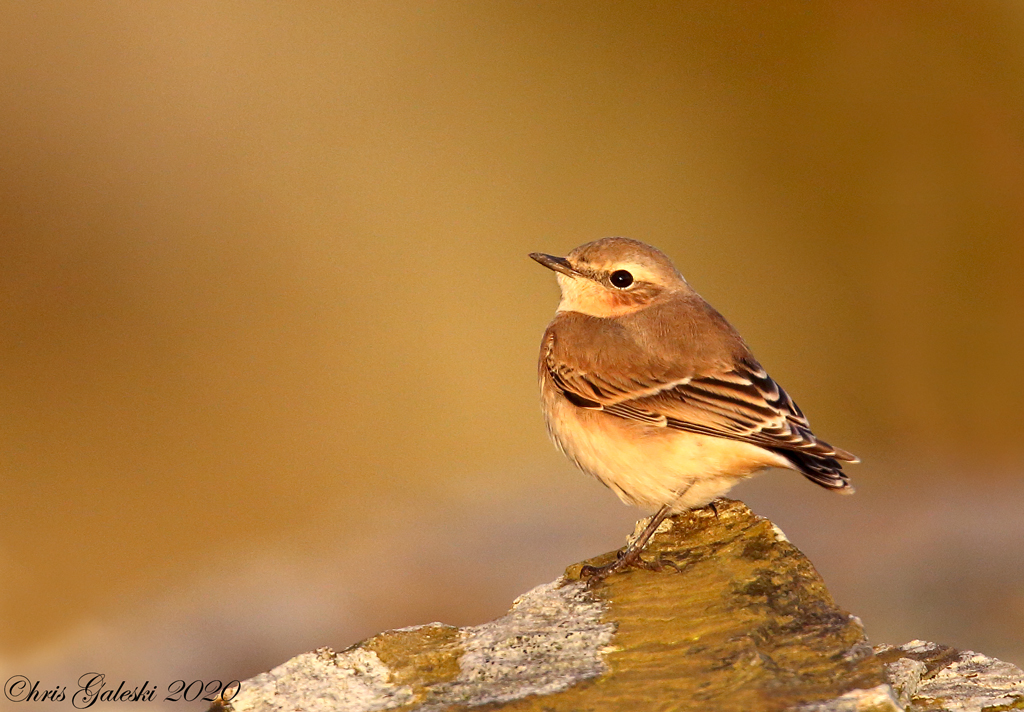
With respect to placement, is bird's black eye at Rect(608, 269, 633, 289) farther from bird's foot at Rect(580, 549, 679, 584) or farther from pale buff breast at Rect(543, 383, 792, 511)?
bird's foot at Rect(580, 549, 679, 584)

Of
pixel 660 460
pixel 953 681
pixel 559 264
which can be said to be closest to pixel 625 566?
pixel 660 460

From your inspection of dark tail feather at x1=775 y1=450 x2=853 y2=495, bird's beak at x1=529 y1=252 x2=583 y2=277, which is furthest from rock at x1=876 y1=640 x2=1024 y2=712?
bird's beak at x1=529 y1=252 x2=583 y2=277

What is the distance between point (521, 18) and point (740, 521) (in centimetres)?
1334

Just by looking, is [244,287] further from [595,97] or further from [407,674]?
[407,674]

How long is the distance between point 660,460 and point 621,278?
1.88 meters

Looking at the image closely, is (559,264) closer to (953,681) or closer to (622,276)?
(622,276)

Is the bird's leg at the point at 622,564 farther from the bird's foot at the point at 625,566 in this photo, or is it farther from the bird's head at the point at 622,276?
the bird's head at the point at 622,276

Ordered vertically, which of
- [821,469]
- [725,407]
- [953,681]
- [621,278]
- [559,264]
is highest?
Answer: [559,264]

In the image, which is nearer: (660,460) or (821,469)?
(821,469)

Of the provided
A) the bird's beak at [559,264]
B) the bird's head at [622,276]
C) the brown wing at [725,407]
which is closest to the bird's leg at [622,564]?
the brown wing at [725,407]

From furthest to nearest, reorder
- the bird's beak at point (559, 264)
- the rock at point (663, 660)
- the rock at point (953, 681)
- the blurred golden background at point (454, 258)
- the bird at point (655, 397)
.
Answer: the blurred golden background at point (454, 258)
the bird's beak at point (559, 264)
the bird at point (655, 397)
the rock at point (953, 681)
the rock at point (663, 660)

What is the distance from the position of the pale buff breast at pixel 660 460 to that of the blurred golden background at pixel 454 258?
5918 mm

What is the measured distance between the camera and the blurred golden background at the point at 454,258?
1479cm

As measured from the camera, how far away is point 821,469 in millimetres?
6789
